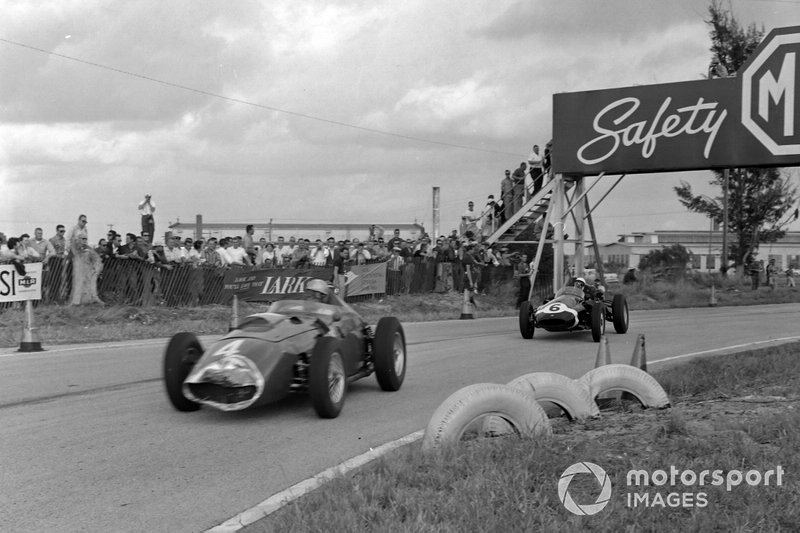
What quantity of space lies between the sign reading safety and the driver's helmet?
628 centimetres

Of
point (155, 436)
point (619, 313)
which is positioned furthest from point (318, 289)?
point (619, 313)

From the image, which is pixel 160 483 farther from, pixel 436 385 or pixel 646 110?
pixel 646 110

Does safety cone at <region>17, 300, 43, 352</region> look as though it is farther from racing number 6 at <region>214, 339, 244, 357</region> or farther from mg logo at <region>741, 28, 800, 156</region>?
mg logo at <region>741, 28, 800, 156</region>

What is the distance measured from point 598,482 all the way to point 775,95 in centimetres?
1297

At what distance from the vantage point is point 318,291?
853 centimetres

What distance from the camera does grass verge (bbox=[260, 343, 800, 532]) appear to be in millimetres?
3904

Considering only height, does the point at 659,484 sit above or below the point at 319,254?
below

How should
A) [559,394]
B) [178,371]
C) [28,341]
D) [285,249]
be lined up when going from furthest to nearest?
[285,249], [28,341], [178,371], [559,394]

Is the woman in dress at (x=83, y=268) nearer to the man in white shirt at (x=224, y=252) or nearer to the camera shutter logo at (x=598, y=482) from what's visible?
the man in white shirt at (x=224, y=252)

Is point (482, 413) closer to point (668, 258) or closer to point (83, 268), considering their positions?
point (83, 268)

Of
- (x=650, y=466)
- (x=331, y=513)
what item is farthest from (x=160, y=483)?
(x=650, y=466)

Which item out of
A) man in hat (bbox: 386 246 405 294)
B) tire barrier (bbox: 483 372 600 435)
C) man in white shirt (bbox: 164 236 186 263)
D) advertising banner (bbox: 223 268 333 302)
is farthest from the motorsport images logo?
man in hat (bbox: 386 246 405 294)

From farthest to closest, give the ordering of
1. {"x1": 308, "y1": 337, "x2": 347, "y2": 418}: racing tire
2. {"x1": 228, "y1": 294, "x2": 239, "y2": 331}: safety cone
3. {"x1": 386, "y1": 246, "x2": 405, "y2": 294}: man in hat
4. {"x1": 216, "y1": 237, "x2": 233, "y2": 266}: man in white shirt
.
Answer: {"x1": 386, "y1": 246, "x2": 405, "y2": 294}: man in hat
{"x1": 216, "y1": 237, "x2": 233, "y2": 266}: man in white shirt
{"x1": 228, "y1": 294, "x2": 239, "y2": 331}: safety cone
{"x1": 308, "y1": 337, "x2": 347, "y2": 418}: racing tire

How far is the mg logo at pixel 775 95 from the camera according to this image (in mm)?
14484
